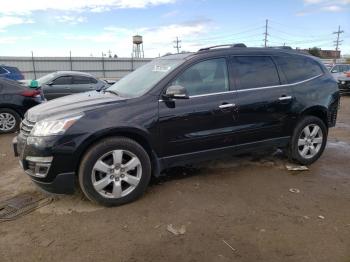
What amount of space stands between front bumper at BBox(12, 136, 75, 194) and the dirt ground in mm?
327

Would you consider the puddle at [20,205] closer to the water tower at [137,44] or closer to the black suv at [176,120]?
the black suv at [176,120]

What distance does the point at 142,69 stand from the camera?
5340 millimetres

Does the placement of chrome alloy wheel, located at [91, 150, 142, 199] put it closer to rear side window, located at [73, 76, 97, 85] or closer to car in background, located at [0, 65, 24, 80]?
rear side window, located at [73, 76, 97, 85]

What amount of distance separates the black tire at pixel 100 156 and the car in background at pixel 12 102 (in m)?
5.32

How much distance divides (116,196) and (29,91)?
18.3 feet

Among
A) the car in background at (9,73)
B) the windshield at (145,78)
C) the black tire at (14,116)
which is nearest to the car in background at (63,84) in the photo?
the car in background at (9,73)

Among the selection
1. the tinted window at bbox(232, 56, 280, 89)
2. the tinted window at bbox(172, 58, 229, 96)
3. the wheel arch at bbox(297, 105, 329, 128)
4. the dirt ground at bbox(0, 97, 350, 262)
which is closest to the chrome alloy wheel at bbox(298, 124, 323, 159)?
the wheel arch at bbox(297, 105, 329, 128)

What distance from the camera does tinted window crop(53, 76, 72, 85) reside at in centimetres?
1272

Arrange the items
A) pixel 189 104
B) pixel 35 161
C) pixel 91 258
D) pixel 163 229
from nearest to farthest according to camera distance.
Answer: pixel 91 258 → pixel 163 229 → pixel 35 161 → pixel 189 104

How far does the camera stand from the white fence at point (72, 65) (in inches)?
1176

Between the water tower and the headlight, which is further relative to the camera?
the water tower

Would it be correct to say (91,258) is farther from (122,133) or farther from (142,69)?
(142,69)

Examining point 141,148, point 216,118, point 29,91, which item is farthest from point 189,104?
point 29,91

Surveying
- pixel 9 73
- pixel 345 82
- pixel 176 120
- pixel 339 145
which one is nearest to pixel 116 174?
pixel 176 120
